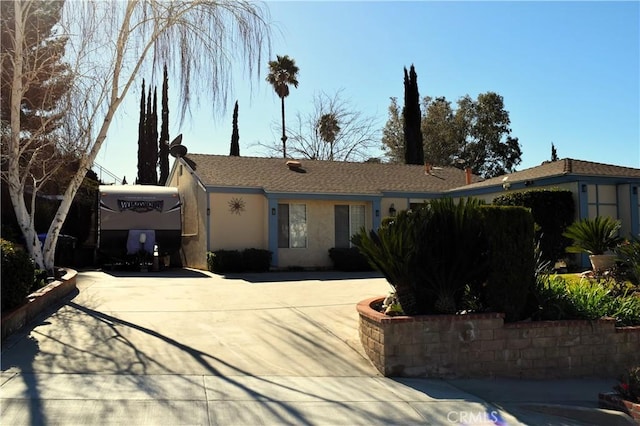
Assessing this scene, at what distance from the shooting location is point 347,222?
20.6 m

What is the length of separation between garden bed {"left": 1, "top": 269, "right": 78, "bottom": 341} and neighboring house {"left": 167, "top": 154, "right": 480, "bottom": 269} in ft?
24.6

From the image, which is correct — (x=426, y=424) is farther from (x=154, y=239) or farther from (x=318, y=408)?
(x=154, y=239)

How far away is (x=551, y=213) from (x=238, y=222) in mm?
10367

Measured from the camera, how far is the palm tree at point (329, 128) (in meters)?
39.0

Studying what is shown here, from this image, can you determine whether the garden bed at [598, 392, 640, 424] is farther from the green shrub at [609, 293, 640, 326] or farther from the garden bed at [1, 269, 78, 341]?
the garden bed at [1, 269, 78, 341]

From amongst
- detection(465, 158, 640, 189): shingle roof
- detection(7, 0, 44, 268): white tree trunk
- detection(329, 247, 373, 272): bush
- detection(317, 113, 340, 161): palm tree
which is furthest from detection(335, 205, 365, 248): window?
detection(317, 113, 340, 161): palm tree

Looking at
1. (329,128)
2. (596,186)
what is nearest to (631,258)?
(596,186)

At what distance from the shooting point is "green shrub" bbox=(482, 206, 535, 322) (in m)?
7.36

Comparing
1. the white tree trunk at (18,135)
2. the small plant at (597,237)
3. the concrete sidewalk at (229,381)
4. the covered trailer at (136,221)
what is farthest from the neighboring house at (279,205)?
the concrete sidewalk at (229,381)

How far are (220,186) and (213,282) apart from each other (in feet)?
17.1

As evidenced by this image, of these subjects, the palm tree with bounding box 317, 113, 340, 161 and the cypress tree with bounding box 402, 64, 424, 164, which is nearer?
the cypress tree with bounding box 402, 64, 424, 164

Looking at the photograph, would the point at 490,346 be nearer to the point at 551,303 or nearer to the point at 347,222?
the point at 551,303

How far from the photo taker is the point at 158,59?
37.5 ft

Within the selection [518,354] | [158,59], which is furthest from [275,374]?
[158,59]
